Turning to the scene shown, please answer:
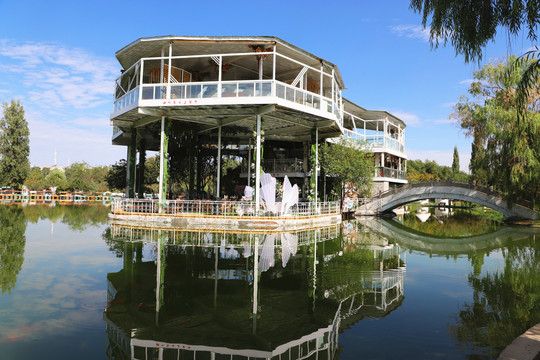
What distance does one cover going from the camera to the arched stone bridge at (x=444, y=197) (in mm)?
29689

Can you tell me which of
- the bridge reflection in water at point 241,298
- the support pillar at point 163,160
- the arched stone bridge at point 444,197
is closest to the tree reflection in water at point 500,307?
the bridge reflection in water at point 241,298

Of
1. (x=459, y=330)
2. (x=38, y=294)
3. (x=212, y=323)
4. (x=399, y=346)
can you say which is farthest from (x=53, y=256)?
(x=459, y=330)

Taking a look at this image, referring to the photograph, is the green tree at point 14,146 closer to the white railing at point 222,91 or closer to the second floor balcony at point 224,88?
the second floor balcony at point 224,88

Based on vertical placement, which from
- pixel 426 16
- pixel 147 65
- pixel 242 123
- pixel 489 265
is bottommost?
pixel 489 265

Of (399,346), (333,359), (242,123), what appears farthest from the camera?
(242,123)

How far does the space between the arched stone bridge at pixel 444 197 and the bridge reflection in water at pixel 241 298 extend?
21823mm

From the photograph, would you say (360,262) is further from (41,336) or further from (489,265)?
(41,336)

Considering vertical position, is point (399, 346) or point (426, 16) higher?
point (426, 16)

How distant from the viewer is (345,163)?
31.0 metres

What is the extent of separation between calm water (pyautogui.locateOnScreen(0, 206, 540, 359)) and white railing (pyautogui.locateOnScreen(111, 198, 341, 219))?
6.82 meters

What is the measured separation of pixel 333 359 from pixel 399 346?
3.82 feet

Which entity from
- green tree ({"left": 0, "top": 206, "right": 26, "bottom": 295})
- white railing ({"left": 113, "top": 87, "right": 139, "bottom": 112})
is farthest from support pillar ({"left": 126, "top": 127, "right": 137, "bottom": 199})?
green tree ({"left": 0, "top": 206, "right": 26, "bottom": 295})

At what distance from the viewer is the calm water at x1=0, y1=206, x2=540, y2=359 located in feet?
16.5

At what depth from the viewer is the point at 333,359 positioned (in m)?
4.77
